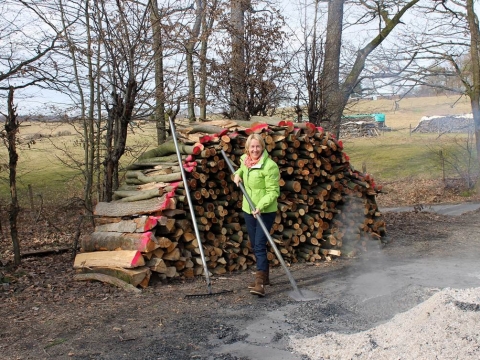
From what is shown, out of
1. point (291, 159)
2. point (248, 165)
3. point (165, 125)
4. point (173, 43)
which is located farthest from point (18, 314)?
point (173, 43)

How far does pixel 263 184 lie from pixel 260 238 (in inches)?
27.0

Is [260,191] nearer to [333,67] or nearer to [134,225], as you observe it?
[134,225]

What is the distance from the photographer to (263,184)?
6742mm

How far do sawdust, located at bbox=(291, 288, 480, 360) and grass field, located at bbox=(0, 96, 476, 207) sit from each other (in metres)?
6.55

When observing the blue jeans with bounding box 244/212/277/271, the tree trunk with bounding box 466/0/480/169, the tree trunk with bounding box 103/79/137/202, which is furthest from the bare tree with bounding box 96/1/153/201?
the tree trunk with bounding box 466/0/480/169

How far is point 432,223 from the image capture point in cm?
1238

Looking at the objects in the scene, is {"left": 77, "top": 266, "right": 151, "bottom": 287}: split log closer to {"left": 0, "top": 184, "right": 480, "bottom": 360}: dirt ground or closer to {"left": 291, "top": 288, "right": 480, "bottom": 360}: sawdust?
{"left": 0, "top": 184, "right": 480, "bottom": 360}: dirt ground

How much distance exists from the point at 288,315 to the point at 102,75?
5.81 meters

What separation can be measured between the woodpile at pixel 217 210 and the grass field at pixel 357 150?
261 centimetres

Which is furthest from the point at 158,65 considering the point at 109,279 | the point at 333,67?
the point at 333,67

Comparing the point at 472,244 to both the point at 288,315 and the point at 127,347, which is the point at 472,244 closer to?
the point at 288,315

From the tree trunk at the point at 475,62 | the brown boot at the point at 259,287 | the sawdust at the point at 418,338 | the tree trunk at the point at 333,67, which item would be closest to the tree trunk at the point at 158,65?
the brown boot at the point at 259,287

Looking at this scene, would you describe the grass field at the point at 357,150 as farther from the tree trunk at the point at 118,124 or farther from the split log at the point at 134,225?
the split log at the point at 134,225

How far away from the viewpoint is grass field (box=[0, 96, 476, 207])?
11211 millimetres
